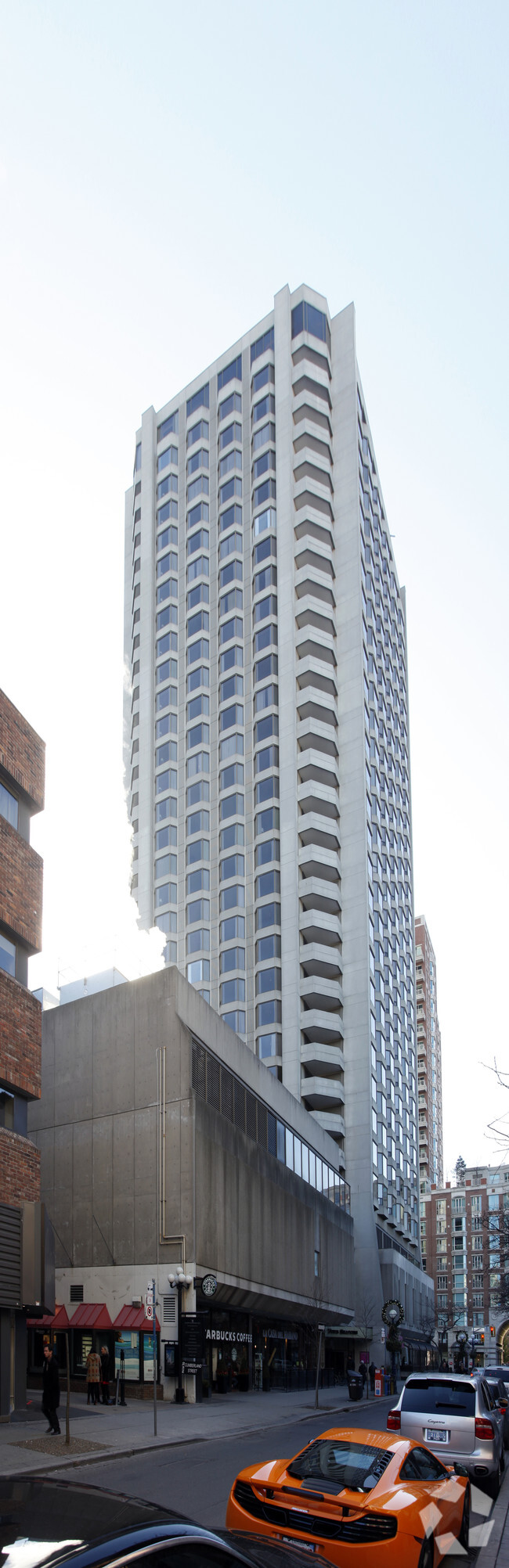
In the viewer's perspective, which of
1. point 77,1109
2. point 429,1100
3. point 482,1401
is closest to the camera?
point 482,1401

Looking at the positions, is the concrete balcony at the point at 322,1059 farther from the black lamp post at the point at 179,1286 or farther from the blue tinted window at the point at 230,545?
the black lamp post at the point at 179,1286

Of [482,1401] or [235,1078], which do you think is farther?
[235,1078]

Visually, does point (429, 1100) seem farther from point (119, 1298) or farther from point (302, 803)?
point (119, 1298)

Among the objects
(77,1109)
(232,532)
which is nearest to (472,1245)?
(232,532)

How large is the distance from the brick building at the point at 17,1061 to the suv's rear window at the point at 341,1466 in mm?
15271

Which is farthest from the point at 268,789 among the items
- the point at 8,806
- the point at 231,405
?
the point at 8,806

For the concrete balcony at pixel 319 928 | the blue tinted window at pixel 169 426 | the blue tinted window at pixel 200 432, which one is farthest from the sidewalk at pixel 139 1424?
the blue tinted window at pixel 169 426

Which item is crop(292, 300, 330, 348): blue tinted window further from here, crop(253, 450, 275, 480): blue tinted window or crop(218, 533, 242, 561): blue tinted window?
crop(218, 533, 242, 561): blue tinted window

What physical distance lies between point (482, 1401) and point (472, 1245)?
125 meters

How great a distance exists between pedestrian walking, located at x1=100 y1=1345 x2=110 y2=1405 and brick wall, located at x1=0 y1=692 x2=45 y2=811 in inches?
537

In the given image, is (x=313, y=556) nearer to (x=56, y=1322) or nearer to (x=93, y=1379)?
(x=56, y=1322)

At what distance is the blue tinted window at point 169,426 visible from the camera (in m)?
94.8

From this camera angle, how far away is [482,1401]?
13297 mm

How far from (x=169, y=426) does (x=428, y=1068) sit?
245 feet
